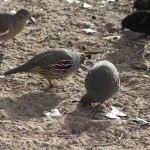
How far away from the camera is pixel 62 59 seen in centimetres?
782

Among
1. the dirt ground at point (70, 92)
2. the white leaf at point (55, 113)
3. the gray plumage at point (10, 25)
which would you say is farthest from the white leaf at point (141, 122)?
the gray plumage at point (10, 25)

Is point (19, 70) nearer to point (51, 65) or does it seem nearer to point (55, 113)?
point (51, 65)

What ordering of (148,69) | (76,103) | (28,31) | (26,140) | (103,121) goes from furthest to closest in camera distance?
(28,31) → (148,69) → (76,103) → (103,121) → (26,140)

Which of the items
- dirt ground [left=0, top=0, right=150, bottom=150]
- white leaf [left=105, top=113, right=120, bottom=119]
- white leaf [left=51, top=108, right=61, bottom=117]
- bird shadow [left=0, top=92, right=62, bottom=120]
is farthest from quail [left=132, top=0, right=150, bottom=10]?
white leaf [left=51, top=108, right=61, bottom=117]

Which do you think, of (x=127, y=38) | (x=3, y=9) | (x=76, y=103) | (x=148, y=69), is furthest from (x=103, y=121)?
(x=3, y=9)

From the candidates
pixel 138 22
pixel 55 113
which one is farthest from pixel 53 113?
pixel 138 22

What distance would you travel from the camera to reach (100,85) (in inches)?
287

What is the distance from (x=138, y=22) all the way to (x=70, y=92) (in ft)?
9.07

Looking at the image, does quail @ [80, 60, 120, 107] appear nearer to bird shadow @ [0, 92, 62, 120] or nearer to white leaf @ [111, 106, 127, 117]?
white leaf @ [111, 106, 127, 117]

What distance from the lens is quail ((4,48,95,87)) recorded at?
7.70 m

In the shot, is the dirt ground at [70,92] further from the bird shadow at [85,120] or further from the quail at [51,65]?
the quail at [51,65]

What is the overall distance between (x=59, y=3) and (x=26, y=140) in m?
5.35

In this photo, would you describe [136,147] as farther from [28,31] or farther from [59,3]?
[59,3]

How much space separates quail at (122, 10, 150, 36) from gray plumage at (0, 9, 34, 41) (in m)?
1.90
